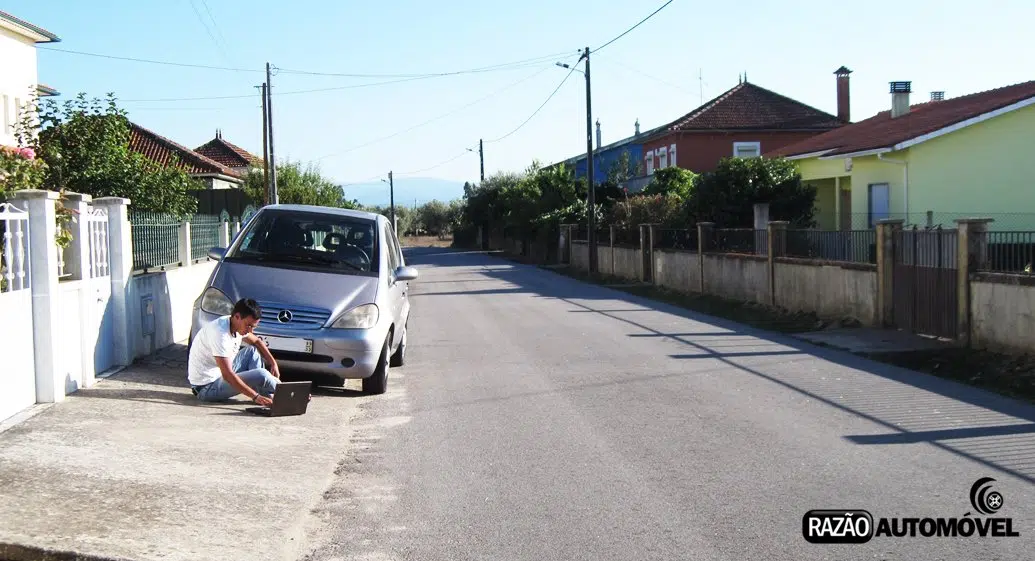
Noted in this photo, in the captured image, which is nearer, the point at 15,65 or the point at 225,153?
the point at 15,65

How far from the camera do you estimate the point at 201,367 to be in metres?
9.71

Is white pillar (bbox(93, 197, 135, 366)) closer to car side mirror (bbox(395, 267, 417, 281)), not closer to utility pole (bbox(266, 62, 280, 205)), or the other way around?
car side mirror (bbox(395, 267, 417, 281))

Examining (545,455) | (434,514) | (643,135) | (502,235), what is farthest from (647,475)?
(502,235)

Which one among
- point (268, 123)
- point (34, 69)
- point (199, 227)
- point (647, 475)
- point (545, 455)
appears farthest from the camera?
point (268, 123)

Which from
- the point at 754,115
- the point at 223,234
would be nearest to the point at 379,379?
the point at 223,234

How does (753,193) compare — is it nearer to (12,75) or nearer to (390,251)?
(390,251)

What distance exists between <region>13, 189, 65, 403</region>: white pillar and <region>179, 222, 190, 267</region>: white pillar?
7.59 meters

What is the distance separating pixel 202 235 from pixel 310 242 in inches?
334

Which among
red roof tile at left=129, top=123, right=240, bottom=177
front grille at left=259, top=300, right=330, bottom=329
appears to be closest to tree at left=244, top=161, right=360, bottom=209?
red roof tile at left=129, top=123, right=240, bottom=177

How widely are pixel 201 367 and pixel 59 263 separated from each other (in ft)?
5.97

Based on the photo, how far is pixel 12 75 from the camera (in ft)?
95.7

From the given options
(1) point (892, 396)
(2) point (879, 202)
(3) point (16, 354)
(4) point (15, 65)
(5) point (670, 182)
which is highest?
(4) point (15, 65)

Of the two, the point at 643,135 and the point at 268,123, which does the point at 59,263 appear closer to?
the point at 268,123

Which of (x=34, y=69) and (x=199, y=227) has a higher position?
(x=34, y=69)
